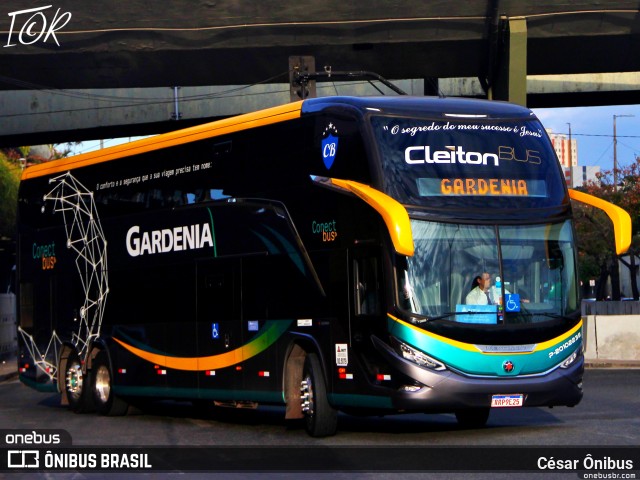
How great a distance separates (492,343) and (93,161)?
935 cm

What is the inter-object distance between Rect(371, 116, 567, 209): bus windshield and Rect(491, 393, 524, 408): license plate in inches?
89.2

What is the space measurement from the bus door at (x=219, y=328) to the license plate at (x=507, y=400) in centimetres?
420

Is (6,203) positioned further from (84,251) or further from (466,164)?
(466,164)

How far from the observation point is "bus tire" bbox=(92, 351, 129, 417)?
20.3m

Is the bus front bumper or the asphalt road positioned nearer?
the bus front bumper

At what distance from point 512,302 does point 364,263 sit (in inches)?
71.8

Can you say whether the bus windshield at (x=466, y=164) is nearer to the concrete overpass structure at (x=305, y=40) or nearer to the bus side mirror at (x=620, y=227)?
the bus side mirror at (x=620, y=227)

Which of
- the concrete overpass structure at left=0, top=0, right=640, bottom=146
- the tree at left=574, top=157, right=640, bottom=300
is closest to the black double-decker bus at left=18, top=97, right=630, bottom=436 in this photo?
the concrete overpass structure at left=0, top=0, right=640, bottom=146

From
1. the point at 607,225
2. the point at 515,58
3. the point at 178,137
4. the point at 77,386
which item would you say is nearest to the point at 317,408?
the point at 178,137

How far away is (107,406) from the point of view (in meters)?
20.4

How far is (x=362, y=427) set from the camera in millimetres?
17047

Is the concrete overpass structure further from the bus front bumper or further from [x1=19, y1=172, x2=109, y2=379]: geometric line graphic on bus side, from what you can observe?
the bus front bumper

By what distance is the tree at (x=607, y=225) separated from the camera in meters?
64.2

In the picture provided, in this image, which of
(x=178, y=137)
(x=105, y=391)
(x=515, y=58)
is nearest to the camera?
(x=178, y=137)
